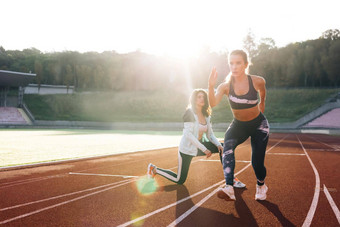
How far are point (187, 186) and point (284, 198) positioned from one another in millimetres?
2205

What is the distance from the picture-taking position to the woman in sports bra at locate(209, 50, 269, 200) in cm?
525

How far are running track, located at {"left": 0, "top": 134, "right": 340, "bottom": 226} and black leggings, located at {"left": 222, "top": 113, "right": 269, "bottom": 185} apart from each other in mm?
708

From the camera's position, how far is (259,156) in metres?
5.46

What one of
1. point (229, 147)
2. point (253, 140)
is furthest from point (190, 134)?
point (253, 140)

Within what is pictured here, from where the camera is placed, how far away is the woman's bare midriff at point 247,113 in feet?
17.5

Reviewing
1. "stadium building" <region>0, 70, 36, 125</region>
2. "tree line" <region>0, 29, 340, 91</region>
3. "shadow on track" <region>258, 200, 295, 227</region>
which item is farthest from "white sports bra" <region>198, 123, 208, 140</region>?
"tree line" <region>0, 29, 340, 91</region>

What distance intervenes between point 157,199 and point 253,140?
2191 mm

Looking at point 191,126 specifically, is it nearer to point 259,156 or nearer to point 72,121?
point 259,156

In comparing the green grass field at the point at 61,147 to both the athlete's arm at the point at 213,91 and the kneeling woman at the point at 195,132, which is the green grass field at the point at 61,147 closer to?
the kneeling woman at the point at 195,132

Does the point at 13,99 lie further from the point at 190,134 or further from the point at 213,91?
the point at 213,91

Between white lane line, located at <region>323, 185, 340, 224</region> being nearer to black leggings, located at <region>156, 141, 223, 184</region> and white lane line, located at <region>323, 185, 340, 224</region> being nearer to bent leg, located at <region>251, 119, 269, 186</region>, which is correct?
bent leg, located at <region>251, 119, 269, 186</region>

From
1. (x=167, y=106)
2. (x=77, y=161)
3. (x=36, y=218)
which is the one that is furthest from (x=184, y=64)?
(x=36, y=218)

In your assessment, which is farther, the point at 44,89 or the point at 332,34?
the point at 332,34

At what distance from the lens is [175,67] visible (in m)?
106
